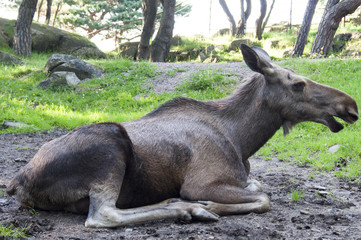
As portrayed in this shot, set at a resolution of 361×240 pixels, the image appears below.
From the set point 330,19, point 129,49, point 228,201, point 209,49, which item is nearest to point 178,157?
point 228,201

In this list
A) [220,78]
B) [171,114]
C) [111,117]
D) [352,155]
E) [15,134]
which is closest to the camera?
[171,114]

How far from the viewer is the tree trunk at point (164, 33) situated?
18516 mm

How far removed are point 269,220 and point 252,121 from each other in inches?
52.3

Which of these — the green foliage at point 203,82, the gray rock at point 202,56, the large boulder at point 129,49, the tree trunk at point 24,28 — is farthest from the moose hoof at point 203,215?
the large boulder at point 129,49

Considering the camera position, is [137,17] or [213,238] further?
[137,17]

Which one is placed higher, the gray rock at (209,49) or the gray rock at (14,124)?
the gray rock at (209,49)

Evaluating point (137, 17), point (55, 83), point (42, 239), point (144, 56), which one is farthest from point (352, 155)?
point (137, 17)

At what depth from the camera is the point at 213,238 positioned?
3389mm

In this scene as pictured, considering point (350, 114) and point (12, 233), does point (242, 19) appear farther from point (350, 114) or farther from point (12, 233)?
point (12, 233)

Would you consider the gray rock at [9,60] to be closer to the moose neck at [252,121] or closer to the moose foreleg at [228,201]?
the moose neck at [252,121]

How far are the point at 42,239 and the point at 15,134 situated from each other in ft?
21.0

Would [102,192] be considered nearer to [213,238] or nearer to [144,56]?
[213,238]

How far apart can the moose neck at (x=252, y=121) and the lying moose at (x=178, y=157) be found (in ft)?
0.04

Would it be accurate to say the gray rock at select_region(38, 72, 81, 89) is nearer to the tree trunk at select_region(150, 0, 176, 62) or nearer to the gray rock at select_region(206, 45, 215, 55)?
the tree trunk at select_region(150, 0, 176, 62)
